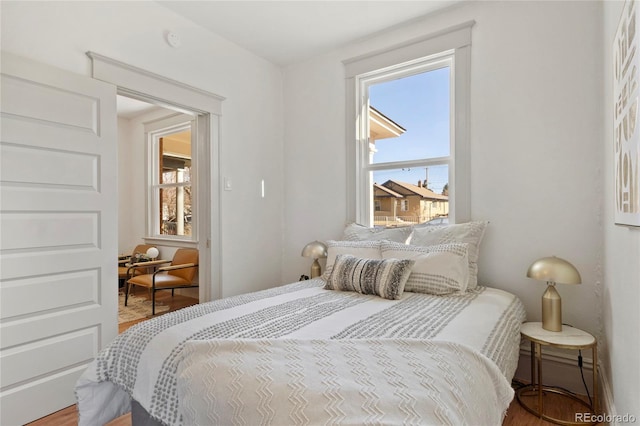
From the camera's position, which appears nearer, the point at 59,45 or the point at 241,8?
the point at 59,45

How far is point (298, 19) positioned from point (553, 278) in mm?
2658

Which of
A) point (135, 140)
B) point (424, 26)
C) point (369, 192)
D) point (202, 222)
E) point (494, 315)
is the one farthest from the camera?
point (135, 140)

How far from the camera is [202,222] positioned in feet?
9.78

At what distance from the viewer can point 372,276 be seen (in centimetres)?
211

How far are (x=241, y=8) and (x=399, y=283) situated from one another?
7.85 feet

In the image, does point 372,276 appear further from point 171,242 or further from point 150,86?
point 171,242

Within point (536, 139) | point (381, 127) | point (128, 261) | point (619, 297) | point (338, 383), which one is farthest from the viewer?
point (128, 261)

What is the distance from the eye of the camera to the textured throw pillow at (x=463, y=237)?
233 cm

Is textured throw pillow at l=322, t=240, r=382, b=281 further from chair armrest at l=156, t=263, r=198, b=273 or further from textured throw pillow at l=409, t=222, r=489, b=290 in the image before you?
chair armrest at l=156, t=263, r=198, b=273

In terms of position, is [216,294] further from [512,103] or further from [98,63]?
[512,103]

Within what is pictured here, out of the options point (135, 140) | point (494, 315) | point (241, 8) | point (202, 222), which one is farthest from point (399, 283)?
point (135, 140)

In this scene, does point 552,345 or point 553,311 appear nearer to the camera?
point 552,345

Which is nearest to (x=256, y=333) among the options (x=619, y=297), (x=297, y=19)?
(x=619, y=297)

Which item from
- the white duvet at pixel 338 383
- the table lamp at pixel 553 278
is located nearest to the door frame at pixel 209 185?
the white duvet at pixel 338 383
